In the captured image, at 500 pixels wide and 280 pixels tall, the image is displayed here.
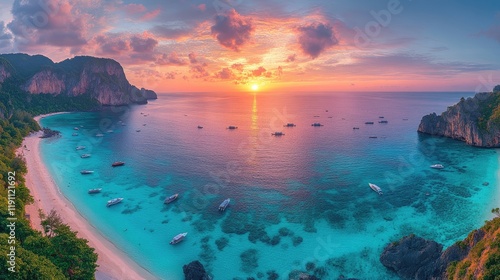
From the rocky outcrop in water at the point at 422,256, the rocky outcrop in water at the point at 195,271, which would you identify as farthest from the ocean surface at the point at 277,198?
the rocky outcrop in water at the point at 195,271

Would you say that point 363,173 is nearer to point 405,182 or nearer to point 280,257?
point 405,182

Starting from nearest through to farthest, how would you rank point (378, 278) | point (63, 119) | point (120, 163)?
1. point (378, 278)
2. point (120, 163)
3. point (63, 119)

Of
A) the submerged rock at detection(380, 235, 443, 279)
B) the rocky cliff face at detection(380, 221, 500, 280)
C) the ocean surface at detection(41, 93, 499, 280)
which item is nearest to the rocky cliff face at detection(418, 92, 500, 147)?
the ocean surface at detection(41, 93, 499, 280)

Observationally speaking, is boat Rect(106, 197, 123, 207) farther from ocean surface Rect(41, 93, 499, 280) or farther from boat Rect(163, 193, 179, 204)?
boat Rect(163, 193, 179, 204)

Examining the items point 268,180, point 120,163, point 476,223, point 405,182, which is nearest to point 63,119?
point 120,163

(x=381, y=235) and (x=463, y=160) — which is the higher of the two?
(x=463, y=160)

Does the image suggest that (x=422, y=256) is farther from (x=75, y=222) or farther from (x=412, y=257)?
(x=75, y=222)
